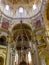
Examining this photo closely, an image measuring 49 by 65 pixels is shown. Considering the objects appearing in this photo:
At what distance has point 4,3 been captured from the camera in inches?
781

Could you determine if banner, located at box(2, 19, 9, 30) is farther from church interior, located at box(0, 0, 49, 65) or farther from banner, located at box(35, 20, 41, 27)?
banner, located at box(35, 20, 41, 27)

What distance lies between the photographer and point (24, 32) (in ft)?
65.3

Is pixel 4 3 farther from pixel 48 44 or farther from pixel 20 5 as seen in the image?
pixel 48 44

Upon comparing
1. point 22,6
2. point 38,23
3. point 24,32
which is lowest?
point 24,32

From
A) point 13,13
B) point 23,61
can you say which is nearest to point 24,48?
point 23,61

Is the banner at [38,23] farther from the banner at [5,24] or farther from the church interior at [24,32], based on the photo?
the banner at [5,24]

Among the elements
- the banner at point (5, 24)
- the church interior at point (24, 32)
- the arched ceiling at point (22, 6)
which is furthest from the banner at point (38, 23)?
the banner at point (5, 24)

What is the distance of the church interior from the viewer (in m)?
15.6

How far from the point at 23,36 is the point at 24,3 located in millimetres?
6344

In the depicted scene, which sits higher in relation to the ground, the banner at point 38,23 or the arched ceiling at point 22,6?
the arched ceiling at point 22,6

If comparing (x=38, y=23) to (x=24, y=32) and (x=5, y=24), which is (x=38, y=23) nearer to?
(x=24, y=32)

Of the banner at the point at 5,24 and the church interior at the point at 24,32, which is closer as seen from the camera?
the church interior at the point at 24,32

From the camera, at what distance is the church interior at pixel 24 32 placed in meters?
15.6

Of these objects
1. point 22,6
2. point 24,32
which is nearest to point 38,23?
point 24,32
